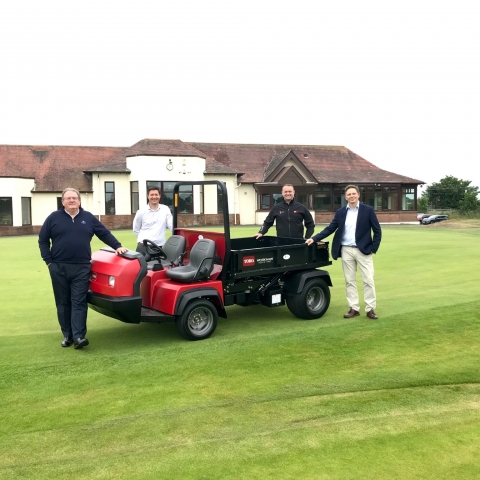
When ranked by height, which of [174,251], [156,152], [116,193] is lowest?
[174,251]

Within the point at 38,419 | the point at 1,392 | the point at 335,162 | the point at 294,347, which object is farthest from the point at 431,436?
the point at 335,162

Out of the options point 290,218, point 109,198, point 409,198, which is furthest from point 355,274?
point 409,198

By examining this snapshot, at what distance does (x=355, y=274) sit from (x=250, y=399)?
11.2 feet

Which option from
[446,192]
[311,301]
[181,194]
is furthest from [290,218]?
[446,192]

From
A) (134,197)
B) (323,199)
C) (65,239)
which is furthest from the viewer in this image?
→ (323,199)

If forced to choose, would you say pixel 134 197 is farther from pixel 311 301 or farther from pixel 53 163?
pixel 311 301

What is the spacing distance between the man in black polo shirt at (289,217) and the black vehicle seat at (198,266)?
70.8 inches

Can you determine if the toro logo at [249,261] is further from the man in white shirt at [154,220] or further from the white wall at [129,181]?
the white wall at [129,181]

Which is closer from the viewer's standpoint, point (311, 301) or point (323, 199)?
point (311, 301)

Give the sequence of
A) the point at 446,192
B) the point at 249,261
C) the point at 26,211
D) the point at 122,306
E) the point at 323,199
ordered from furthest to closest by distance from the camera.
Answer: the point at 446,192, the point at 323,199, the point at 26,211, the point at 249,261, the point at 122,306

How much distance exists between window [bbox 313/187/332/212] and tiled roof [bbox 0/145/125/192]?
15.4 metres

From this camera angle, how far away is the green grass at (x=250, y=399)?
11.4 feet

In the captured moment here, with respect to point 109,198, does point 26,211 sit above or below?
below

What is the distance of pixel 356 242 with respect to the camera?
24.1 feet
